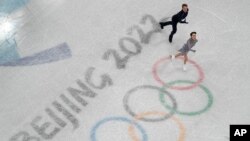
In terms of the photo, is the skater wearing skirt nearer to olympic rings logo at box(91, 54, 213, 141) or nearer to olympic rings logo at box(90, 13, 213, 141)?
olympic rings logo at box(90, 13, 213, 141)

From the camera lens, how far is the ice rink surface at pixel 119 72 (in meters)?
11.1

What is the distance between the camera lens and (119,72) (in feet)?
40.9

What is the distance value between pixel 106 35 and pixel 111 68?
62.3 inches

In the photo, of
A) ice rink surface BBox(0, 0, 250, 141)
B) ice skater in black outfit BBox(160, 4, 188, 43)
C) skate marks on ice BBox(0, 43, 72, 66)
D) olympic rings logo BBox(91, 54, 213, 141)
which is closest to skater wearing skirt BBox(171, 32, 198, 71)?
ice rink surface BBox(0, 0, 250, 141)

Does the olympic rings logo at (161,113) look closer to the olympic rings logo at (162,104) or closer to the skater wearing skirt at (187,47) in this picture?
the olympic rings logo at (162,104)

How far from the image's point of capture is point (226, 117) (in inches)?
440

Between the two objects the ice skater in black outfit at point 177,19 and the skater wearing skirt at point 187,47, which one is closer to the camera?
the skater wearing skirt at point 187,47

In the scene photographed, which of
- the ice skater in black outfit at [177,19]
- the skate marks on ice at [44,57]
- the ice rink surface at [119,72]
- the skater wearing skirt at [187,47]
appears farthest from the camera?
the skate marks on ice at [44,57]

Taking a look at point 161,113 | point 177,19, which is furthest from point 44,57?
point 177,19

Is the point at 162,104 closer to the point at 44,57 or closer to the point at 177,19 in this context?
the point at 177,19

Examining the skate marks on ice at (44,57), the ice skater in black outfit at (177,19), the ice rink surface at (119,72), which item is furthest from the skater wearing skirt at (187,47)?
the skate marks on ice at (44,57)

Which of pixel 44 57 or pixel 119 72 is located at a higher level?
pixel 44 57

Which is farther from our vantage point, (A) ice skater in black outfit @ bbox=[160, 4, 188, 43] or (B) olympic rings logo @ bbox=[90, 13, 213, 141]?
(A) ice skater in black outfit @ bbox=[160, 4, 188, 43]

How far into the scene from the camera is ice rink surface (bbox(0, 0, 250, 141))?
11.1 metres
